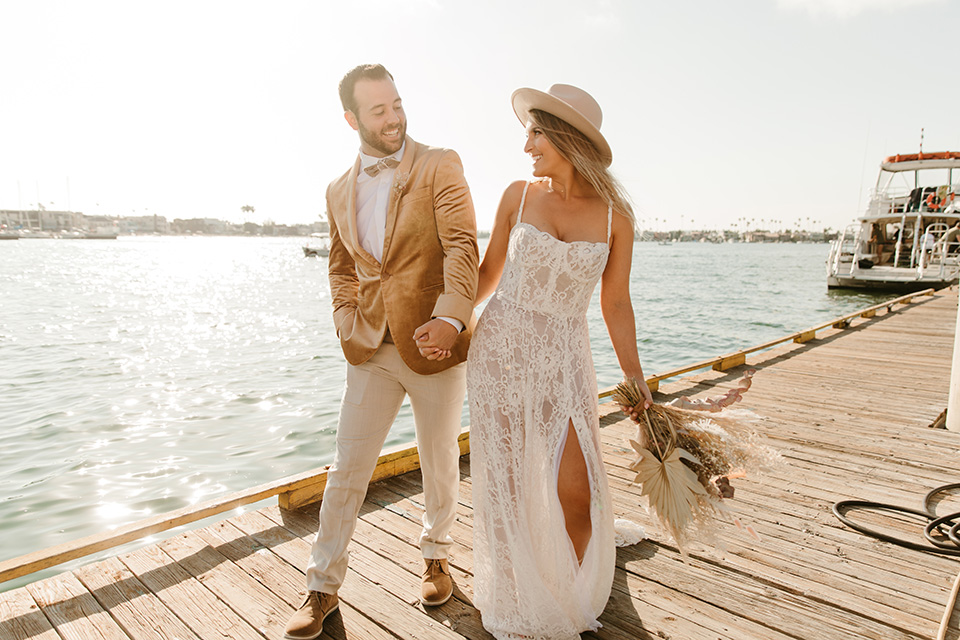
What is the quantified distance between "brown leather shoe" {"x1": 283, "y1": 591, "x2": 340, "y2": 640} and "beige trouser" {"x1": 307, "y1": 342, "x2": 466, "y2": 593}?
0.04m

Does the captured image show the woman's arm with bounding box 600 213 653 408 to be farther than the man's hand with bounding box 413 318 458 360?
Yes

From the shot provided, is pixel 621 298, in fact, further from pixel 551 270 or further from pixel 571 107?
pixel 571 107

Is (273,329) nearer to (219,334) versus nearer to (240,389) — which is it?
(219,334)

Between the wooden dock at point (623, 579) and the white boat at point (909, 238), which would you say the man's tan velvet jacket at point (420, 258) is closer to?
the wooden dock at point (623, 579)

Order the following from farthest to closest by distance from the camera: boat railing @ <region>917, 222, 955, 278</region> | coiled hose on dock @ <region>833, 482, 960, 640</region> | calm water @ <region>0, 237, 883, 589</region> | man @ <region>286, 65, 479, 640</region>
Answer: boat railing @ <region>917, 222, 955, 278</region> → calm water @ <region>0, 237, 883, 589</region> → coiled hose on dock @ <region>833, 482, 960, 640</region> → man @ <region>286, 65, 479, 640</region>

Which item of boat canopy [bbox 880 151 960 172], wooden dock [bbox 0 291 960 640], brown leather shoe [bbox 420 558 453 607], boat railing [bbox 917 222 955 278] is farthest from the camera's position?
boat canopy [bbox 880 151 960 172]

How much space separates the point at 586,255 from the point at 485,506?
107 centimetres

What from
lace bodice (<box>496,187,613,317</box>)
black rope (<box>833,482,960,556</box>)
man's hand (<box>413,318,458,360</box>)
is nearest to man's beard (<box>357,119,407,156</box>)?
lace bodice (<box>496,187,613,317</box>)

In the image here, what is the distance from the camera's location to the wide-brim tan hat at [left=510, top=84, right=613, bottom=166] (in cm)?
217

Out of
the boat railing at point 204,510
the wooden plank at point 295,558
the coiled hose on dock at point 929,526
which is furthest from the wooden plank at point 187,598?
the coiled hose on dock at point 929,526

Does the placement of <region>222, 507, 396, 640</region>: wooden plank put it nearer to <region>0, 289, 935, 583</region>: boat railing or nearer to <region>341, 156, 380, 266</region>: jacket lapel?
<region>0, 289, 935, 583</region>: boat railing

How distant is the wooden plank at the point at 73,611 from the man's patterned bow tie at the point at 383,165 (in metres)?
2.08

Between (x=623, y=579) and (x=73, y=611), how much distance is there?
2.38m

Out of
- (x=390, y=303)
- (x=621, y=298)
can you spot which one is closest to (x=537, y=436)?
(x=621, y=298)
